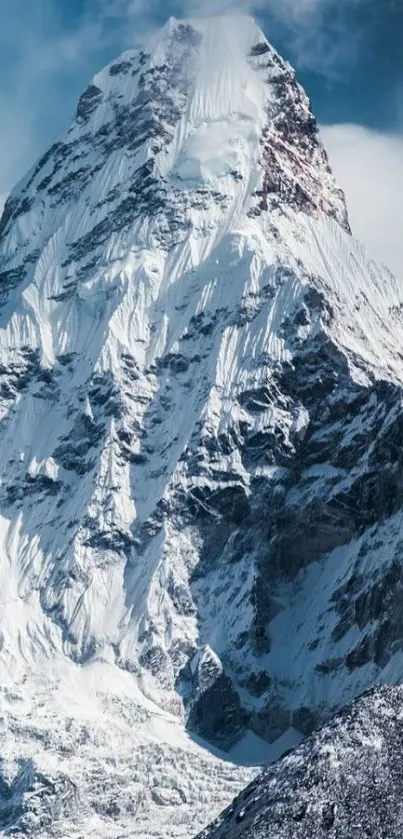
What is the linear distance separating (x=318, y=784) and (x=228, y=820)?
14.4 ft

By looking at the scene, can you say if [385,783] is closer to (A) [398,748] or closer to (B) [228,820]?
(A) [398,748]

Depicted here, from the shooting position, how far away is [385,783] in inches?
2299

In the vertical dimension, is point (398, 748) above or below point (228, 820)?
above

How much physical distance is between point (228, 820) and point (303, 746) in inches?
150

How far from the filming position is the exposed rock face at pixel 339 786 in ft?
189

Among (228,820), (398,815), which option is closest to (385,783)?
(398,815)

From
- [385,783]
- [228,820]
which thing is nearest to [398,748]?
[385,783]

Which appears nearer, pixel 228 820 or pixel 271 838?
pixel 271 838

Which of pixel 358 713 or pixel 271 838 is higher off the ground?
pixel 358 713

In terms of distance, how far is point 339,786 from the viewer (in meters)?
58.0

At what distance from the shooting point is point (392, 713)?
59.6 meters

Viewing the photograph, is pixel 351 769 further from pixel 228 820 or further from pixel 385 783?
pixel 228 820

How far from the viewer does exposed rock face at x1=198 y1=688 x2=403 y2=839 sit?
189 feet

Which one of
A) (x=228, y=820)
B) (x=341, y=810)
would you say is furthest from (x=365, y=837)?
(x=228, y=820)
